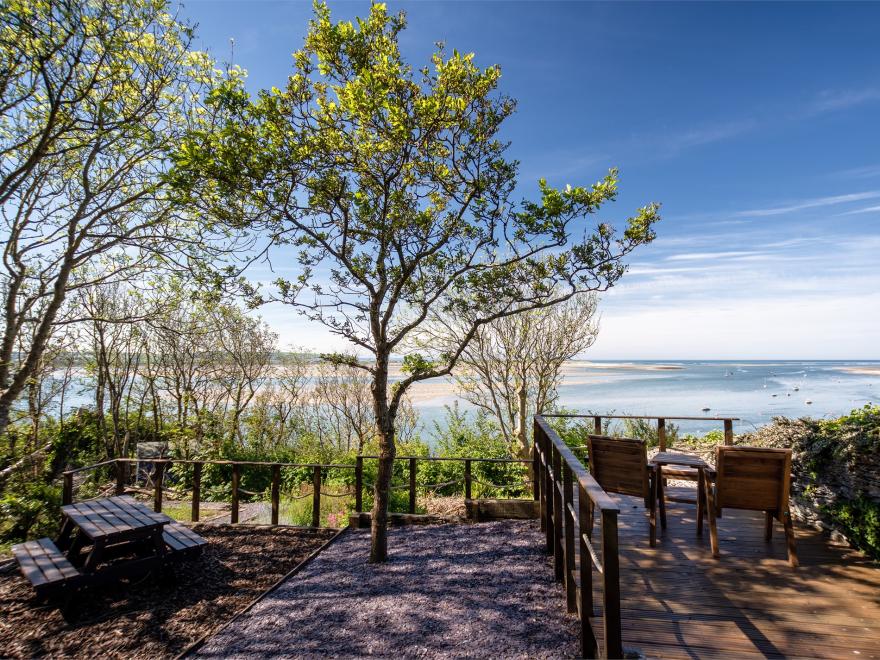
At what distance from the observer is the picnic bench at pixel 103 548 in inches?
142

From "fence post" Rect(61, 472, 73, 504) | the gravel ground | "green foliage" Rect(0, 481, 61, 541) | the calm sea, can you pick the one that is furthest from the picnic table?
the calm sea

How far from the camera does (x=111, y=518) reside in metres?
4.11

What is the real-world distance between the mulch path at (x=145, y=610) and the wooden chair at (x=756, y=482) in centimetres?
426

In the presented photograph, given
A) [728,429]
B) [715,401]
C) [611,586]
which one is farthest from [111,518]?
[715,401]

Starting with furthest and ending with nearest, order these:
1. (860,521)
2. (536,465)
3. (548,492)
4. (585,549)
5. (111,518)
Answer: (536,465) → (111,518) → (548,492) → (860,521) → (585,549)

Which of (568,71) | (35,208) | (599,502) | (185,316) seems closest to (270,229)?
(35,208)

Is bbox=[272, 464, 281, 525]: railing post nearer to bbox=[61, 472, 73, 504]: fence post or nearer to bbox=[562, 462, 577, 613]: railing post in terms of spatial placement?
bbox=[61, 472, 73, 504]: fence post

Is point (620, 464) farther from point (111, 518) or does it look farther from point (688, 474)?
point (111, 518)

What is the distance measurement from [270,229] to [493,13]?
4.01 meters

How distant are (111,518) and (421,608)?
3219 mm

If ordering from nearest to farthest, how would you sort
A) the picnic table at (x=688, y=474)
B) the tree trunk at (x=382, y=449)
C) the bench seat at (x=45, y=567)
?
the bench seat at (x=45, y=567) < the picnic table at (x=688, y=474) < the tree trunk at (x=382, y=449)

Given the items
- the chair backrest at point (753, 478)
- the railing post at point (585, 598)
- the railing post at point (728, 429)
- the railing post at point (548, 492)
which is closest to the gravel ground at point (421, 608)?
the railing post at point (548, 492)

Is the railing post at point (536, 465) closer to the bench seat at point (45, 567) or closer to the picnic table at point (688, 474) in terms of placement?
the picnic table at point (688, 474)

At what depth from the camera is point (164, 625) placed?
345 centimetres
